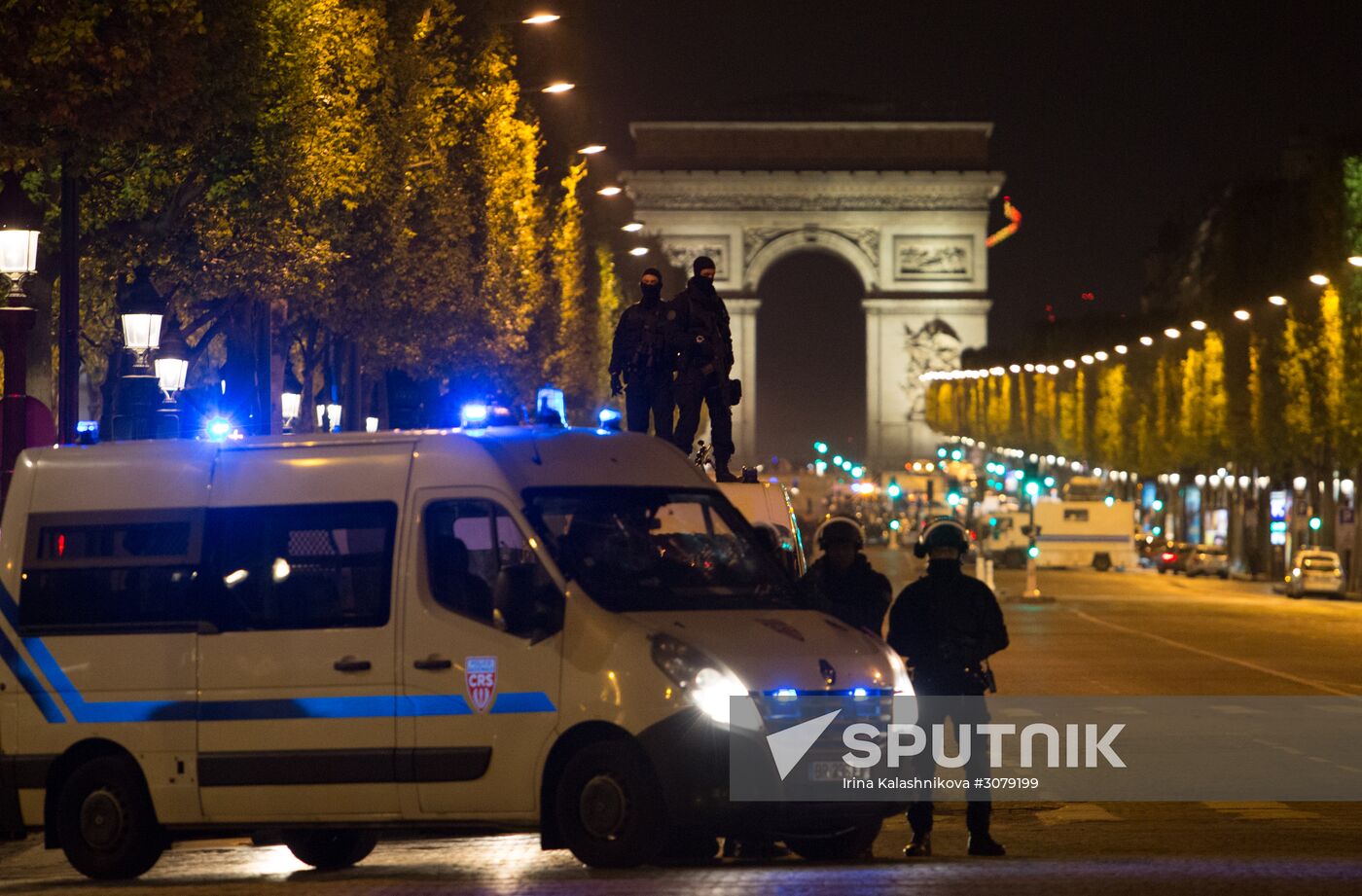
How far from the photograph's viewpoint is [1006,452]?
405ft

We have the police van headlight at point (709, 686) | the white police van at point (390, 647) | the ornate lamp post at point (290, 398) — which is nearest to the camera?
the police van headlight at point (709, 686)

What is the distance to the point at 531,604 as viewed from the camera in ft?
36.1

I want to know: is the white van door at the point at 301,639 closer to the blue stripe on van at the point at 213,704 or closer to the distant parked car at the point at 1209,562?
the blue stripe on van at the point at 213,704

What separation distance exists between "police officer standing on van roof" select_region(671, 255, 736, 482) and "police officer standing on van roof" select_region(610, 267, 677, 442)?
0.09 m

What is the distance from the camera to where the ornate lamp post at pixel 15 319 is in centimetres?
1736

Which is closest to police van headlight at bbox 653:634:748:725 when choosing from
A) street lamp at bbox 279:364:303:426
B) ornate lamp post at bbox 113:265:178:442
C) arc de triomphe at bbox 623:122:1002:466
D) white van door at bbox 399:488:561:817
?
white van door at bbox 399:488:561:817

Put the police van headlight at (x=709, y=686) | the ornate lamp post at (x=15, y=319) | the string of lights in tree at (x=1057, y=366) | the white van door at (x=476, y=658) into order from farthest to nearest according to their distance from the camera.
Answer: the string of lights in tree at (x=1057, y=366), the ornate lamp post at (x=15, y=319), the white van door at (x=476, y=658), the police van headlight at (x=709, y=686)

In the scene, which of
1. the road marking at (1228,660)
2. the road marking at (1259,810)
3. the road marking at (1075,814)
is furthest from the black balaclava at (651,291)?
the road marking at (1228,660)

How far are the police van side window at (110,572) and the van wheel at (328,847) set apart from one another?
1.23 meters

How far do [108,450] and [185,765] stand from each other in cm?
158

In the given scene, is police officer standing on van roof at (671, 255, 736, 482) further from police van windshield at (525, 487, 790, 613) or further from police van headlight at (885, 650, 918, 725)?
police van headlight at (885, 650, 918, 725)

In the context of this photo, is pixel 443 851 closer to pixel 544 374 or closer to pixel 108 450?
pixel 108 450

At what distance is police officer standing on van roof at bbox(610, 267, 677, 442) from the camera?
19062 mm

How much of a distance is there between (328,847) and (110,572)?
1618 mm
